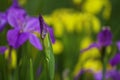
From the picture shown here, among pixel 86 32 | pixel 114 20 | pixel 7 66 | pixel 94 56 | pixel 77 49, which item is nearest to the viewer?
pixel 7 66

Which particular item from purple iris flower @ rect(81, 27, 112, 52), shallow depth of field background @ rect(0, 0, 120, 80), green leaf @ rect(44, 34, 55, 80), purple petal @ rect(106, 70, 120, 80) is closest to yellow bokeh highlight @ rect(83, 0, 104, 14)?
shallow depth of field background @ rect(0, 0, 120, 80)

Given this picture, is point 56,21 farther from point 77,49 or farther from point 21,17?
point 21,17

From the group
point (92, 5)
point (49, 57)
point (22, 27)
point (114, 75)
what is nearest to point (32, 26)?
point (22, 27)

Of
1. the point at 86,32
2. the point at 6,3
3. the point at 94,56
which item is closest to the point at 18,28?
the point at 6,3

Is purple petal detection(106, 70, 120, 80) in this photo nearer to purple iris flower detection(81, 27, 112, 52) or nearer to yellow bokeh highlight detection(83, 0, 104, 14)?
purple iris flower detection(81, 27, 112, 52)

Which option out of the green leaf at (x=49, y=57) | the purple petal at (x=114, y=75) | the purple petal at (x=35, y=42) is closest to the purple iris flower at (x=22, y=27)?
the purple petal at (x=35, y=42)

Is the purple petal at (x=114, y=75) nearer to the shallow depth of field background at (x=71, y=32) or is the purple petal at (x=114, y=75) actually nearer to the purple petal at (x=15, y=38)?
the shallow depth of field background at (x=71, y=32)
